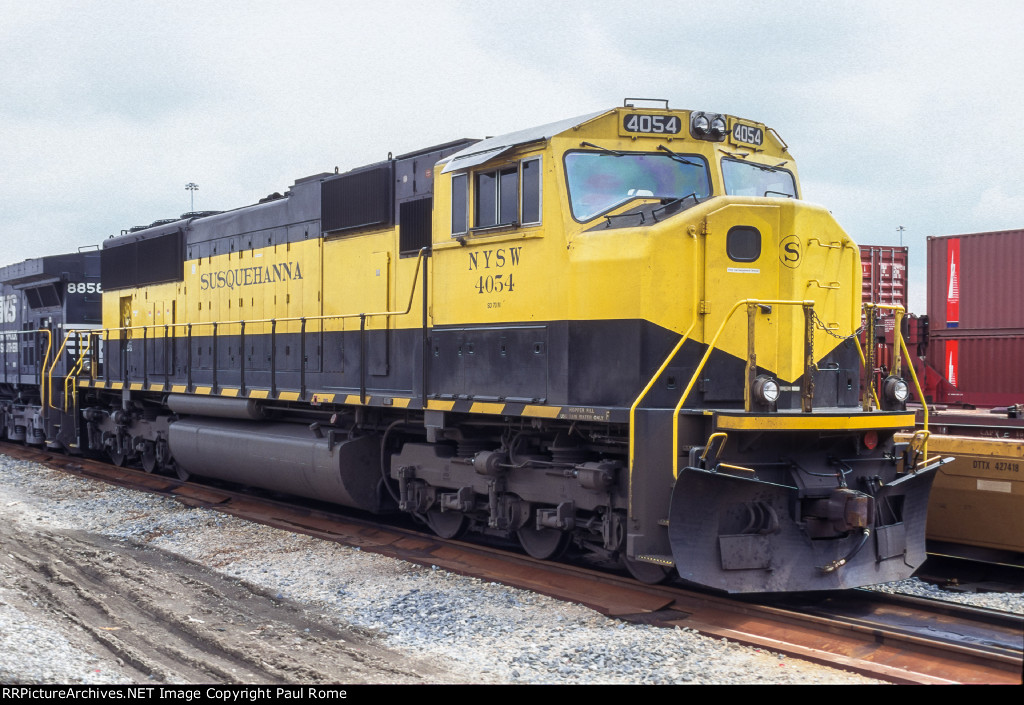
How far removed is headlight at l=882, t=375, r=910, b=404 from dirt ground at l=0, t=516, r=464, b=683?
13.8 ft

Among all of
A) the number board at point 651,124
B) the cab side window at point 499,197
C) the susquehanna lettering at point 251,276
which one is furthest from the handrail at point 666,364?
the susquehanna lettering at point 251,276

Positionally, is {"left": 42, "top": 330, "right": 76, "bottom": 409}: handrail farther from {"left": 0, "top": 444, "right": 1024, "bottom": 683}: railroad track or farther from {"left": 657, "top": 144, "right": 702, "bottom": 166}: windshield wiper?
{"left": 657, "top": 144, "right": 702, "bottom": 166}: windshield wiper

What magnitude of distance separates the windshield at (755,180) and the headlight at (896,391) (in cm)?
188

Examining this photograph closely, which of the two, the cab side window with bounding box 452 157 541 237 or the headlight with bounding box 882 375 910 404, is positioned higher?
the cab side window with bounding box 452 157 541 237

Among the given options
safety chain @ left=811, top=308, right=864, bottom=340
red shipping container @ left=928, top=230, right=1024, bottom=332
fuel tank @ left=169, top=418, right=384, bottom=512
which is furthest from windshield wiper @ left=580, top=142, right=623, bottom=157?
red shipping container @ left=928, top=230, right=1024, bottom=332

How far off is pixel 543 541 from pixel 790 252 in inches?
131

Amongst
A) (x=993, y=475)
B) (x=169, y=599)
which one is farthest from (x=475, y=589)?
(x=993, y=475)

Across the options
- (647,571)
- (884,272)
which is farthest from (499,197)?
(884,272)

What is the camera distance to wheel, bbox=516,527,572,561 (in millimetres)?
8266

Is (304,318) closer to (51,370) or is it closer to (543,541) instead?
(543,541)

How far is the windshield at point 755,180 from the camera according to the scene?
7.87 meters

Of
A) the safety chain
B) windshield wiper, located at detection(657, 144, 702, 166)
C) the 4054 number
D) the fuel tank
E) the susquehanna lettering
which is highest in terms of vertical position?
windshield wiper, located at detection(657, 144, 702, 166)

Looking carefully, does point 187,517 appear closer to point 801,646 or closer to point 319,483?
point 319,483
